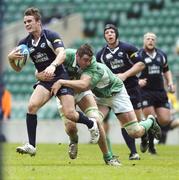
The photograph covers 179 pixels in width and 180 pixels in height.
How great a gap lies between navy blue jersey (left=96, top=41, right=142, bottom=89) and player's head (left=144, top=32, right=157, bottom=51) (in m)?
1.40

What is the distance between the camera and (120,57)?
1273 cm

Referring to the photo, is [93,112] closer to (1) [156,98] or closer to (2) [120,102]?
(2) [120,102]

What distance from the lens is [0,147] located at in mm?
5523

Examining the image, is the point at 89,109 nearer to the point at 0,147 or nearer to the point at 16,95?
the point at 0,147

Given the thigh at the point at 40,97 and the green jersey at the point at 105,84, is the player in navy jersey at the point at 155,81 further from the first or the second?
the thigh at the point at 40,97

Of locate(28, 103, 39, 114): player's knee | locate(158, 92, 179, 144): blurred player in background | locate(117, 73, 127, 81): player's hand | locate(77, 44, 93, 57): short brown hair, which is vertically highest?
locate(77, 44, 93, 57): short brown hair

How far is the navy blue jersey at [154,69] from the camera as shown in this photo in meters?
14.6

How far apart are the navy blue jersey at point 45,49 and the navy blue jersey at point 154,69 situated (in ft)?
12.9

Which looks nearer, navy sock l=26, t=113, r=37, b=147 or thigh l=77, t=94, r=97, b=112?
navy sock l=26, t=113, r=37, b=147

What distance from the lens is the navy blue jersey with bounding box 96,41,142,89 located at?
12688mm

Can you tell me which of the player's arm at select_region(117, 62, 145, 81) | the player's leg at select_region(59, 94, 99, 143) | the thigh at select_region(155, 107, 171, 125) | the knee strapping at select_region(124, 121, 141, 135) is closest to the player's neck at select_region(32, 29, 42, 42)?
the player's leg at select_region(59, 94, 99, 143)

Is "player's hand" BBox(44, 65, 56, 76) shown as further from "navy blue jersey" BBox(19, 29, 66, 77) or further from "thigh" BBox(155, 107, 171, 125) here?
"thigh" BBox(155, 107, 171, 125)

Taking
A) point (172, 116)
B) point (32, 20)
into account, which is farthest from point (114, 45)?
point (172, 116)

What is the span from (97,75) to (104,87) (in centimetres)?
86
